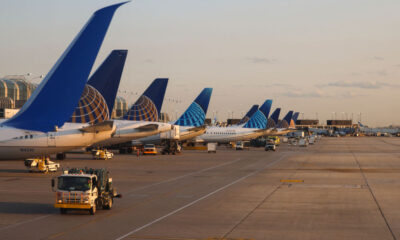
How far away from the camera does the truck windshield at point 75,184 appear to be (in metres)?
26.0

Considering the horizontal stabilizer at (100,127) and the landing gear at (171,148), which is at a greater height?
the horizontal stabilizer at (100,127)

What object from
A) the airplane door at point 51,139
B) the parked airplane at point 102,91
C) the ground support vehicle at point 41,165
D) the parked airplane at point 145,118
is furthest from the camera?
the parked airplane at point 145,118

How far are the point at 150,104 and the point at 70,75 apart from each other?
42.3 metres

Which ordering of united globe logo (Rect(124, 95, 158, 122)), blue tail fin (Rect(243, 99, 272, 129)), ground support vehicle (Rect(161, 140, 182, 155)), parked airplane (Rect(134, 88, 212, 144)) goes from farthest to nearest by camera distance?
1. blue tail fin (Rect(243, 99, 272, 129))
2. parked airplane (Rect(134, 88, 212, 144))
3. ground support vehicle (Rect(161, 140, 182, 155))
4. united globe logo (Rect(124, 95, 158, 122))

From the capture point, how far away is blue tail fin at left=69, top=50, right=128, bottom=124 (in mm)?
58625

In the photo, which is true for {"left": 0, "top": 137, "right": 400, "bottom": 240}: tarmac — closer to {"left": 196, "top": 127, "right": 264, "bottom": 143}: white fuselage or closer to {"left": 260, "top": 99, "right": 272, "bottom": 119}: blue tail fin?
{"left": 196, "top": 127, "right": 264, "bottom": 143}: white fuselage

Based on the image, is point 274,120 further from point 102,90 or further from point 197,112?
point 102,90

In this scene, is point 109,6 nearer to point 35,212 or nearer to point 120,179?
point 120,179

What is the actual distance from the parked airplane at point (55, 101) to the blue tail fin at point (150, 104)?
36.5 m

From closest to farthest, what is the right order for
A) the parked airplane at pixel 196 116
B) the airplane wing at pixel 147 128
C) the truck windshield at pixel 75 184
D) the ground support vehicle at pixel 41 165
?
1. the truck windshield at pixel 75 184
2. the ground support vehicle at pixel 41 165
3. the airplane wing at pixel 147 128
4. the parked airplane at pixel 196 116

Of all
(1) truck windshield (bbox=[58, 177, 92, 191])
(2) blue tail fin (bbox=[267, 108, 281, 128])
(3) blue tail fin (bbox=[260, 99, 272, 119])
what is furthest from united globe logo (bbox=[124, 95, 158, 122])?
(2) blue tail fin (bbox=[267, 108, 281, 128])

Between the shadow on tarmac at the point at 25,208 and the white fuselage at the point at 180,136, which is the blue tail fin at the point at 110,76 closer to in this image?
the shadow on tarmac at the point at 25,208

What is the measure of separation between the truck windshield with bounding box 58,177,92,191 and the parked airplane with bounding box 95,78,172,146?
4524 cm

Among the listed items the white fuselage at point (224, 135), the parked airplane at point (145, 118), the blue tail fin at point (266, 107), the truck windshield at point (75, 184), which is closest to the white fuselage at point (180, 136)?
the parked airplane at point (145, 118)
